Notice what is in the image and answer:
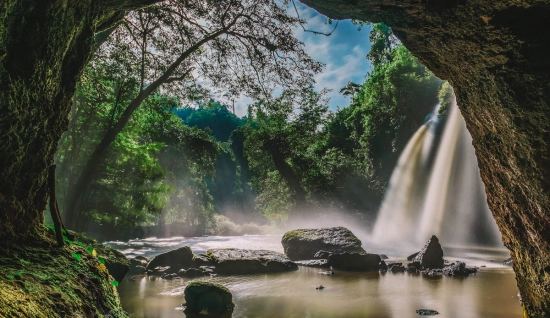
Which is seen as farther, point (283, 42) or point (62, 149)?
point (62, 149)

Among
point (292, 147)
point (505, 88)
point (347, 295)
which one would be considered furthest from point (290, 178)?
point (505, 88)

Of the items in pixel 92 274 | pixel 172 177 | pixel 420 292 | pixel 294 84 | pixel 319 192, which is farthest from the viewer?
pixel 172 177

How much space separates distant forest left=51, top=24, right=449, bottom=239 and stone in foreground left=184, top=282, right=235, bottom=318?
6.35 metres

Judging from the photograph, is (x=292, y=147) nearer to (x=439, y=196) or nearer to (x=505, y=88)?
(x=439, y=196)

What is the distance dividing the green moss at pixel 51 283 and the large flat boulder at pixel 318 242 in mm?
13087

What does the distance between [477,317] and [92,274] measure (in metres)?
7.29

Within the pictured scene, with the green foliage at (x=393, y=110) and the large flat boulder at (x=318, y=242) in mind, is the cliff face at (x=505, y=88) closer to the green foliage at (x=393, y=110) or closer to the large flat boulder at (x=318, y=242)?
the large flat boulder at (x=318, y=242)

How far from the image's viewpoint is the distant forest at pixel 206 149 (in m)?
13.8

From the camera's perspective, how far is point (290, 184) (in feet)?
104

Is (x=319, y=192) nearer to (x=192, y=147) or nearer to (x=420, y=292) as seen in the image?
(x=192, y=147)

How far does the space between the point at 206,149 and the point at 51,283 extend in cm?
2621

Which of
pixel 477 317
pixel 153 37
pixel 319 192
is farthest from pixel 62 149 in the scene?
pixel 319 192

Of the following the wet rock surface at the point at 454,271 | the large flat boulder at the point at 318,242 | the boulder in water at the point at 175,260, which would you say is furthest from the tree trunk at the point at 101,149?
the wet rock surface at the point at 454,271

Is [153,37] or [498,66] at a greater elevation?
[153,37]
